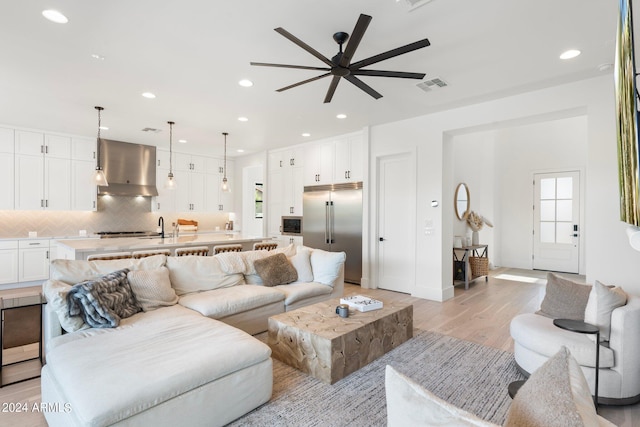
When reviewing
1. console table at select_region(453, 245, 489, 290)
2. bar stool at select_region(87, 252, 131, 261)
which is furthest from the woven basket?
bar stool at select_region(87, 252, 131, 261)

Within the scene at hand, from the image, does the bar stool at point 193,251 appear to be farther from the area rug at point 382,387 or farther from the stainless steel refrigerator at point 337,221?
the stainless steel refrigerator at point 337,221

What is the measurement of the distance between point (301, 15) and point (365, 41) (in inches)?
25.9

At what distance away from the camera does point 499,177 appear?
805 centimetres

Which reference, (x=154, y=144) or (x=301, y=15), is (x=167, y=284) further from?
(x=154, y=144)

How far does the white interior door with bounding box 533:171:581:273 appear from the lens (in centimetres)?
705

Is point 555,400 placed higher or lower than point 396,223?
lower

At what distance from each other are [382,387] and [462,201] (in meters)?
4.97

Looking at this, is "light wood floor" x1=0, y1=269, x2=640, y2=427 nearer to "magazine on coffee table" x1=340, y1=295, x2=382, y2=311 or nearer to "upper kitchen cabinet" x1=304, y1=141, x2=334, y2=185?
"magazine on coffee table" x1=340, y1=295, x2=382, y2=311

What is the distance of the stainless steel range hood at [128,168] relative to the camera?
6.57m

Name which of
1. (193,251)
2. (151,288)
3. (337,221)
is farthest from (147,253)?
(337,221)

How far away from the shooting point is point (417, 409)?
0.82 metres

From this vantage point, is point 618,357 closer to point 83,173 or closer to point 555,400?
point 555,400

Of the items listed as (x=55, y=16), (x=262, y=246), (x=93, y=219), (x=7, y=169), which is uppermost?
(x=55, y=16)

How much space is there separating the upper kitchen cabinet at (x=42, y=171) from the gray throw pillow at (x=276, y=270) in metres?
4.69
